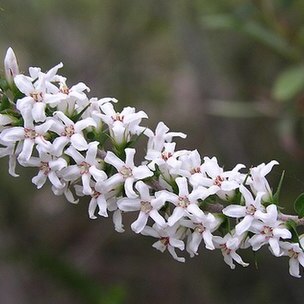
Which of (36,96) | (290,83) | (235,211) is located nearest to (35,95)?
(36,96)

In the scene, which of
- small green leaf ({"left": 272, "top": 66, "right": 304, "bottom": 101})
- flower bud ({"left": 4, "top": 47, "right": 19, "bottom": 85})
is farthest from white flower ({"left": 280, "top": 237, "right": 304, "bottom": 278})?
small green leaf ({"left": 272, "top": 66, "right": 304, "bottom": 101})

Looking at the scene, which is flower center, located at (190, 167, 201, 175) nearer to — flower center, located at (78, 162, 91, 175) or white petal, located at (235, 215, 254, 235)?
white petal, located at (235, 215, 254, 235)

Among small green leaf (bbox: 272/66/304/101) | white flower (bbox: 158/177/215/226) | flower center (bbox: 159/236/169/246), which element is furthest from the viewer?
small green leaf (bbox: 272/66/304/101)

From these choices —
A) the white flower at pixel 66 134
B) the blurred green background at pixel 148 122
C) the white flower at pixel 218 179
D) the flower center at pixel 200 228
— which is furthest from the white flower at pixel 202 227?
the blurred green background at pixel 148 122

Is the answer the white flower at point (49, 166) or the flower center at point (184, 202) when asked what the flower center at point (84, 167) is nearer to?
the white flower at point (49, 166)

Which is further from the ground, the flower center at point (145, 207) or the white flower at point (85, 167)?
the white flower at point (85, 167)

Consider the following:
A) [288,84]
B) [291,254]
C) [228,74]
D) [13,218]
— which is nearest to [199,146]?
[228,74]

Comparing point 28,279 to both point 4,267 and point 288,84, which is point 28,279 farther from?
point 288,84
